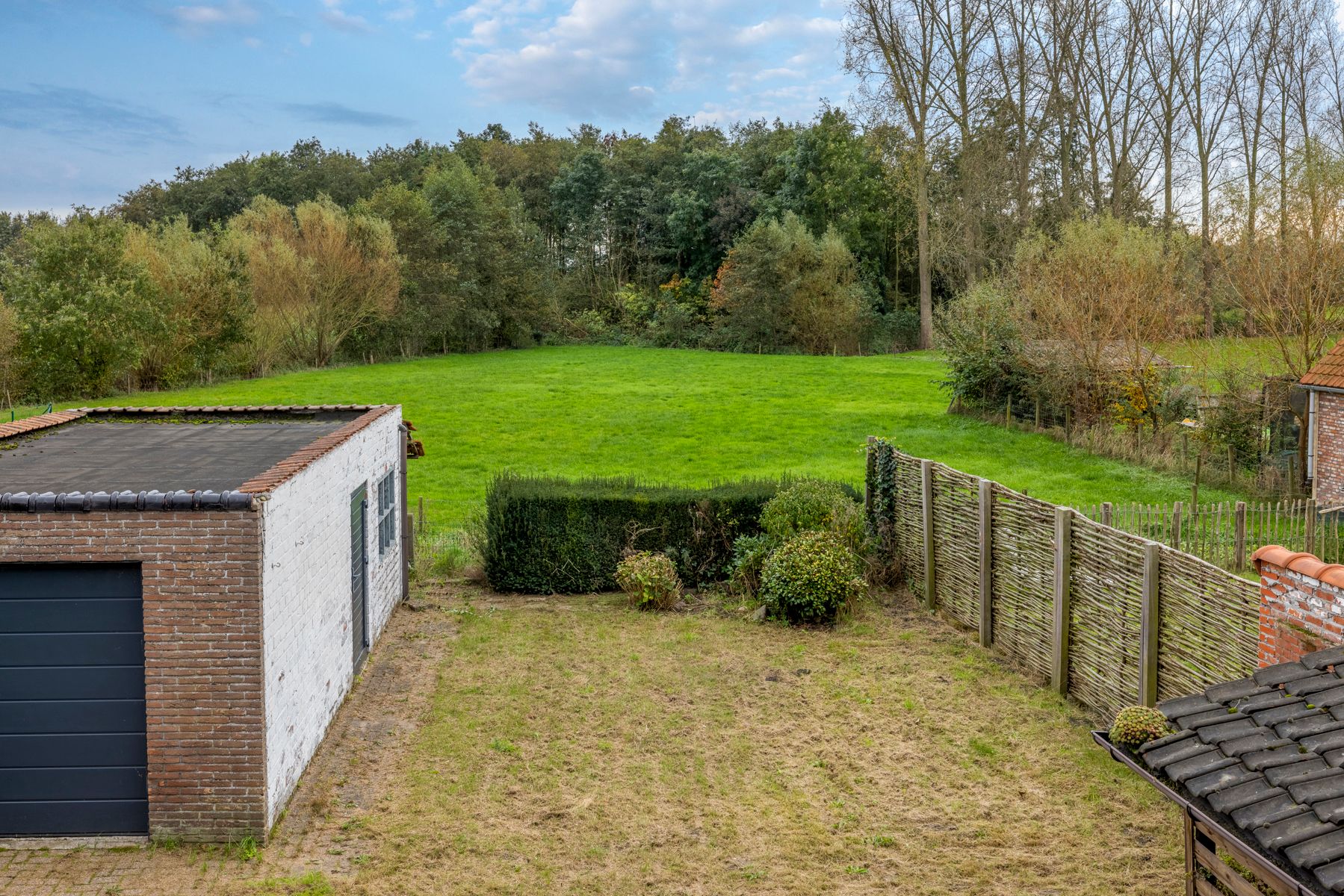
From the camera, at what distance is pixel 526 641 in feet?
40.2

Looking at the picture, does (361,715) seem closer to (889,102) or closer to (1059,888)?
(1059,888)

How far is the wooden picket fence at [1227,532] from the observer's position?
14.7 m

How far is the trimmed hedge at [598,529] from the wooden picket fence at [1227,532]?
5405 millimetres

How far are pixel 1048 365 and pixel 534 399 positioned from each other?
1871cm

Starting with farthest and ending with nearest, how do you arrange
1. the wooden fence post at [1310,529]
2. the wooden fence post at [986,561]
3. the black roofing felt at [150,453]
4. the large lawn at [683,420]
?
the large lawn at [683,420]
the wooden fence post at [1310,529]
the wooden fence post at [986,561]
the black roofing felt at [150,453]

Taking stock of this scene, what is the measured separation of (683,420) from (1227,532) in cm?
1854

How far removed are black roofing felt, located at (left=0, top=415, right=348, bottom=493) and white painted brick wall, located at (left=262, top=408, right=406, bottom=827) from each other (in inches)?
24.8

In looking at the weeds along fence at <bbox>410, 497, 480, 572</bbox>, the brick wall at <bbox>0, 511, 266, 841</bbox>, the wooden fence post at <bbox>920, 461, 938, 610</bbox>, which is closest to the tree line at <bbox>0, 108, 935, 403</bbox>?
the weeds along fence at <bbox>410, 497, 480, 572</bbox>

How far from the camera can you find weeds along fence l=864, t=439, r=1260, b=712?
780 cm

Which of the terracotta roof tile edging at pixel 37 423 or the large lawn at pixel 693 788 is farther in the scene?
the terracotta roof tile edging at pixel 37 423

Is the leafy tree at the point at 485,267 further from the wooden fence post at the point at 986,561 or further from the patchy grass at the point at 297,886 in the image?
the patchy grass at the point at 297,886

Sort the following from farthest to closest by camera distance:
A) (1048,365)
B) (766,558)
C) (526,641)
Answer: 1. (1048,365)
2. (766,558)
3. (526,641)

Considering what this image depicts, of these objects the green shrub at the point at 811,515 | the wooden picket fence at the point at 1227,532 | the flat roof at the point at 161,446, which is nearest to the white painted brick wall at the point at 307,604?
the flat roof at the point at 161,446

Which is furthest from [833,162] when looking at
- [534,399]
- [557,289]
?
[534,399]
